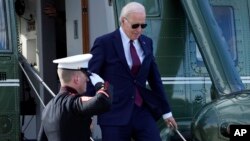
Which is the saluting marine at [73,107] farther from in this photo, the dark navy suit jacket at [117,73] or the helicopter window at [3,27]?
the helicopter window at [3,27]

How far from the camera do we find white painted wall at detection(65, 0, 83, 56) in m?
7.30

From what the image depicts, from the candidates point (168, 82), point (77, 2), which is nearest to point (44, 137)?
point (168, 82)

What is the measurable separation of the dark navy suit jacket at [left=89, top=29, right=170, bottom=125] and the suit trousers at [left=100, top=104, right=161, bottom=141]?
0.16ft

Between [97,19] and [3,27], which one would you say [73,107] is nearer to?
[3,27]

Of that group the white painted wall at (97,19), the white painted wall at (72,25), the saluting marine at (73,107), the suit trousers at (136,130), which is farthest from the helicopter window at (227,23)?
the saluting marine at (73,107)

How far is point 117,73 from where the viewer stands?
16.6ft

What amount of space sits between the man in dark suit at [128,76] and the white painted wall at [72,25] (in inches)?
86.2

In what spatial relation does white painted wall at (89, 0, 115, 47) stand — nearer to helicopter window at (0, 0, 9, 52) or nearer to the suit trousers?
helicopter window at (0, 0, 9, 52)

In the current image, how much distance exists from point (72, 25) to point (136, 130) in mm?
2773

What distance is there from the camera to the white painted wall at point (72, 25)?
730 cm

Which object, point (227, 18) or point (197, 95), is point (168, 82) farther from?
point (227, 18)

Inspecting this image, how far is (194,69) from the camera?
674 cm

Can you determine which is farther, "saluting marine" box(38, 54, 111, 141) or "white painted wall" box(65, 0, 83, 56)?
"white painted wall" box(65, 0, 83, 56)

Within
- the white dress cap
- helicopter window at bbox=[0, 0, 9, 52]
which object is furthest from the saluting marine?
helicopter window at bbox=[0, 0, 9, 52]
